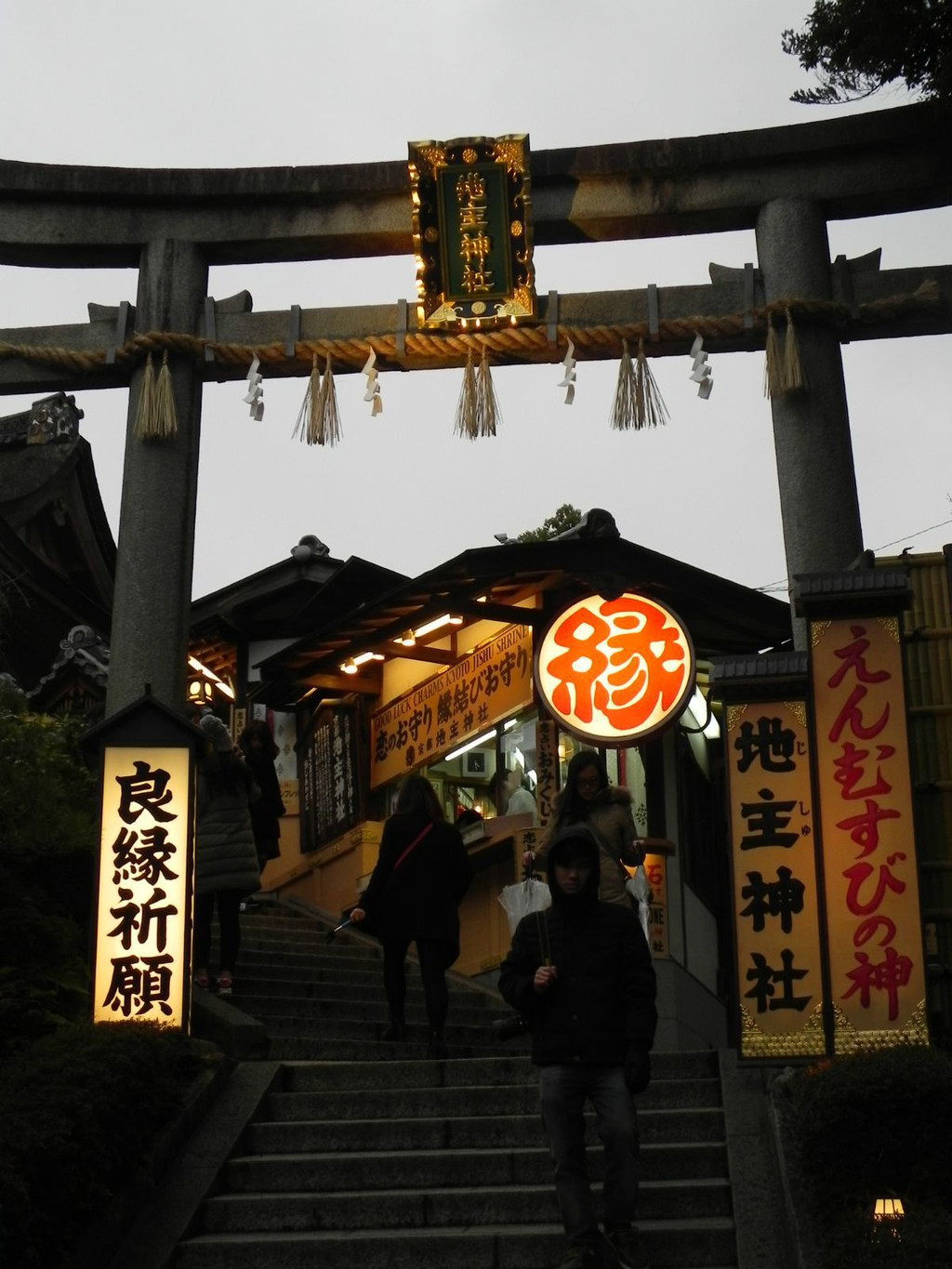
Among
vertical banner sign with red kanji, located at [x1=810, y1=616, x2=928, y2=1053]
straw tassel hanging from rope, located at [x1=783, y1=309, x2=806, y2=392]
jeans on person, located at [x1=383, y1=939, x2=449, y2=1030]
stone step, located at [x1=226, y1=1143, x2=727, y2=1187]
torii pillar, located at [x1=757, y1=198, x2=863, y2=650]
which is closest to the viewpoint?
stone step, located at [x1=226, y1=1143, x2=727, y2=1187]

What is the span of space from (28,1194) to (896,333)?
10957 mm

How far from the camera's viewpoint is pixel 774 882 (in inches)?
414

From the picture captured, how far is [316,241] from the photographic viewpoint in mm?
16484

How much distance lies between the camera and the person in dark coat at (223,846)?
13.4 meters

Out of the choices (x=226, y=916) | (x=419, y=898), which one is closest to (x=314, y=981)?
(x=226, y=916)

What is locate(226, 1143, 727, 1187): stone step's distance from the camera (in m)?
9.50

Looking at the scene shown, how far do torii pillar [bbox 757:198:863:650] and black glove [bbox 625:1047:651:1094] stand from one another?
6.27 m

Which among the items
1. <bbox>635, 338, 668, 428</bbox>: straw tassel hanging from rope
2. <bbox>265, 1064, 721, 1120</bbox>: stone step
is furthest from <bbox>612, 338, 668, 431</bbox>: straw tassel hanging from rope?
<bbox>265, 1064, 721, 1120</bbox>: stone step

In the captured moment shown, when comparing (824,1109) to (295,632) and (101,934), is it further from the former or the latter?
(295,632)

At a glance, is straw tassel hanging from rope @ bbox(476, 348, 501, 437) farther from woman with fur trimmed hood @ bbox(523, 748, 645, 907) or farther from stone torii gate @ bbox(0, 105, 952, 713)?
woman with fur trimmed hood @ bbox(523, 748, 645, 907)

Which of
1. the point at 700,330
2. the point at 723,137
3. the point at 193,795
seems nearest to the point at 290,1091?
the point at 193,795

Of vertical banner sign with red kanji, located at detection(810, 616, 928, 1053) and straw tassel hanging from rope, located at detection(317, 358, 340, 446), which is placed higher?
straw tassel hanging from rope, located at detection(317, 358, 340, 446)

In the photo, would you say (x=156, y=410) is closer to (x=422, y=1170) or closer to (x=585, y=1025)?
(x=422, y=1170)

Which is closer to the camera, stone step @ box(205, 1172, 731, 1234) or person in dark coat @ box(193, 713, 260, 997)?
stone step @ box(205, 1172, 731, 1234)
